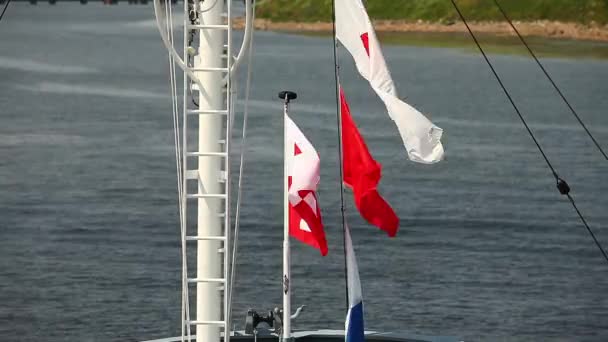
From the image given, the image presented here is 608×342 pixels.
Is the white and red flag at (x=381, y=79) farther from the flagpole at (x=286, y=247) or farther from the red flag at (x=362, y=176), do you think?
the flagpole at (x=286, y=247)

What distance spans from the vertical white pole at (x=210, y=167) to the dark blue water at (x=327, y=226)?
78.2 ft

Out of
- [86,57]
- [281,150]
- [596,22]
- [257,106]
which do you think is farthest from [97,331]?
[596,22]

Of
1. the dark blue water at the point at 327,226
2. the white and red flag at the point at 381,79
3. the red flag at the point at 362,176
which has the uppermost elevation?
the white and red flag at the point at 381,79

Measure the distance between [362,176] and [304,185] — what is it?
0.94 metres

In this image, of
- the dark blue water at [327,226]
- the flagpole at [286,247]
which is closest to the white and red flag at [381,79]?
the flagpole at [286,247]

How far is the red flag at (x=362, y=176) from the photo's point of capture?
19938 millimetres

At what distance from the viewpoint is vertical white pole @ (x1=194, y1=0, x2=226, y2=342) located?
18.3 metres

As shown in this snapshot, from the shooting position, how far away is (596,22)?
181 m

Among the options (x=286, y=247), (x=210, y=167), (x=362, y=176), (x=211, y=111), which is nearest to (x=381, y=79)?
(x=362, y=176)

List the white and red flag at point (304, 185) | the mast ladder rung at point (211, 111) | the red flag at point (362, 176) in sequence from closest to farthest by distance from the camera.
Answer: the mast ladder rung at point (211, 111), the red flag at point (362, 176), the white and red flag at point (304, 185)

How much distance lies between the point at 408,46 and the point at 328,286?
14323 centimetres

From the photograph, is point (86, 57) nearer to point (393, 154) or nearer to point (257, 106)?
point (257, 106)

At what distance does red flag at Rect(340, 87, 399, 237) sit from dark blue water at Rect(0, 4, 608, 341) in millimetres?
22806

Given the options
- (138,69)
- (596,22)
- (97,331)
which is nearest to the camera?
(97,331)
